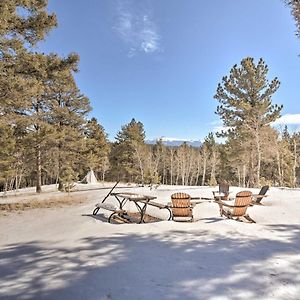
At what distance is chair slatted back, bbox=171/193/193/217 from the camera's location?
795 centimetres

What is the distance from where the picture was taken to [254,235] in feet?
19.5

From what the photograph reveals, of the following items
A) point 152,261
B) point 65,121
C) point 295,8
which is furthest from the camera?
point 65,121

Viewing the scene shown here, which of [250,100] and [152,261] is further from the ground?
[250,100]

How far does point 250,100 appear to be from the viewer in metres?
23.1

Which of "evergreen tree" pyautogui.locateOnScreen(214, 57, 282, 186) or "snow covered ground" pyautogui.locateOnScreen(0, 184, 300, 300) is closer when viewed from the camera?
"snow covered ground" pyautogui.locateOnScreen(0, 184, 300, 300)

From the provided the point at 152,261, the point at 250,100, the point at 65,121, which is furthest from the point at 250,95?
the point at 152,261

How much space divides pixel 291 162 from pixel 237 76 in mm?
19987

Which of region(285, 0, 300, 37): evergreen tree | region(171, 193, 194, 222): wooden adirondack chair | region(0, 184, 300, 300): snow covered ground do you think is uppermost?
region(285, 0, 300, 37): evergreen tree

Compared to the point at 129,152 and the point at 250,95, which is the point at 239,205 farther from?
the point at 129,152

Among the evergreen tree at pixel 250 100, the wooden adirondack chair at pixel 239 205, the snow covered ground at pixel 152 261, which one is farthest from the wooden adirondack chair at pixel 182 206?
the evergreen tree at pixel 250 100

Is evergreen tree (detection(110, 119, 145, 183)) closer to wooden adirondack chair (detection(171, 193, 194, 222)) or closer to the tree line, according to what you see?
the tree line

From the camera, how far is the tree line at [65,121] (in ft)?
34.1

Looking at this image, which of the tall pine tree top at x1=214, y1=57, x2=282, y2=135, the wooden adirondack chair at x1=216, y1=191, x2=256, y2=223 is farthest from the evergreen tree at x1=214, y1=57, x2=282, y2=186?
the wooden adirondack chair at x1=216, y1=191, x2=256, y2=223

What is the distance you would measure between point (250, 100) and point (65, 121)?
14.2 metres
